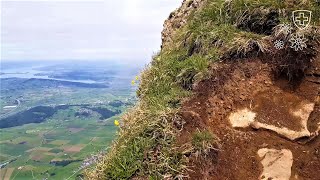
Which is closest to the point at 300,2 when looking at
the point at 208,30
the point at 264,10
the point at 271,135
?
the point at 264,10

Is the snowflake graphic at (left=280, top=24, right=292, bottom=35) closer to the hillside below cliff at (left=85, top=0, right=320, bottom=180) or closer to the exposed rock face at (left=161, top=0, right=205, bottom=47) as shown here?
the hillside below cliff at (left=85, top=0, right=320, bottom=180)

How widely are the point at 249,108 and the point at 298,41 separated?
5.26 feet

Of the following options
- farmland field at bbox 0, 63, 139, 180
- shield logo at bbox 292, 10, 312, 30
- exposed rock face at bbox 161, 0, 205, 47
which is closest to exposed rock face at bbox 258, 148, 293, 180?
shield logo at bbox 292, 10, 312, 30

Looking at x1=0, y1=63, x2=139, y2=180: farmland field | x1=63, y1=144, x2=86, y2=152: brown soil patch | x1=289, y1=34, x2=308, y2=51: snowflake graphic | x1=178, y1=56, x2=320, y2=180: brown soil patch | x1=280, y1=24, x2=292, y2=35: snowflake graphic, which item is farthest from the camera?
x1=63, y1=144, x2=86, y2=152: brown soil patch

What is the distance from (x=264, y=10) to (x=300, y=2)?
2.47ft

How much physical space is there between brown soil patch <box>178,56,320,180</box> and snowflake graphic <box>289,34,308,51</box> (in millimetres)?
637

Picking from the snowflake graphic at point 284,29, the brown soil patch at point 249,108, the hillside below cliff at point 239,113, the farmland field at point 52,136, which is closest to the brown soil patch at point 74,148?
the farmland field at point 52,136

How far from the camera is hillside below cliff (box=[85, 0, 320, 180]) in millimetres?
6402

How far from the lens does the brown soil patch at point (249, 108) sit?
250 inches

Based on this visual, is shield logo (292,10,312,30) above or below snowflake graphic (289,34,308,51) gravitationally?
above

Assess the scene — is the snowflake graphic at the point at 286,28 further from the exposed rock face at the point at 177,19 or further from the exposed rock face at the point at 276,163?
the exposed rock face at the point at 177,19

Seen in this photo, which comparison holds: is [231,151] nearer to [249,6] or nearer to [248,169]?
[248,169]

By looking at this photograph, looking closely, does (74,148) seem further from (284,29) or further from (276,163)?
(276,163)

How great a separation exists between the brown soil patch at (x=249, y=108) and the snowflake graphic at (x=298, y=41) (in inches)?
25.1
